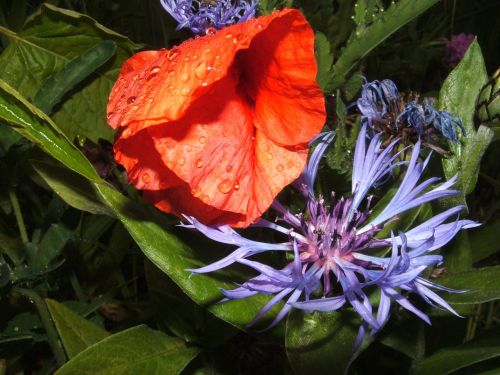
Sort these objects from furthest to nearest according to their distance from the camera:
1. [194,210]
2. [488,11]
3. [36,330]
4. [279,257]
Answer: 1. [488,11]
2. [36,330]
3. [279,257]
4. [194,210]

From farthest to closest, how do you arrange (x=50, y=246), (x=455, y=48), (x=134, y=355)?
(x=455, y=48) < (x=50, y=246) < (x=134, y=355)

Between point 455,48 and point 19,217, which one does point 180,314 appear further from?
point 455,48

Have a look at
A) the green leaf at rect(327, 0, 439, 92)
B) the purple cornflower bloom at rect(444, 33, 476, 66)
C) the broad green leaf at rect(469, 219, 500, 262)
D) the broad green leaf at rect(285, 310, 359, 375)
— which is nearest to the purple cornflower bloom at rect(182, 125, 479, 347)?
the broad green leaf at rect(285, 310, 359, 375)

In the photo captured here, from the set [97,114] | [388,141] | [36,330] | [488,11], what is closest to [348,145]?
[388,141]

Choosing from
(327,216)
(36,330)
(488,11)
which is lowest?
(488,11)

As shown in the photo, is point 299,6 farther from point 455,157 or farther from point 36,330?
point 36,330

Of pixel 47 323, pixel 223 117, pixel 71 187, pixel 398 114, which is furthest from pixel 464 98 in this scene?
pixel 47 323
